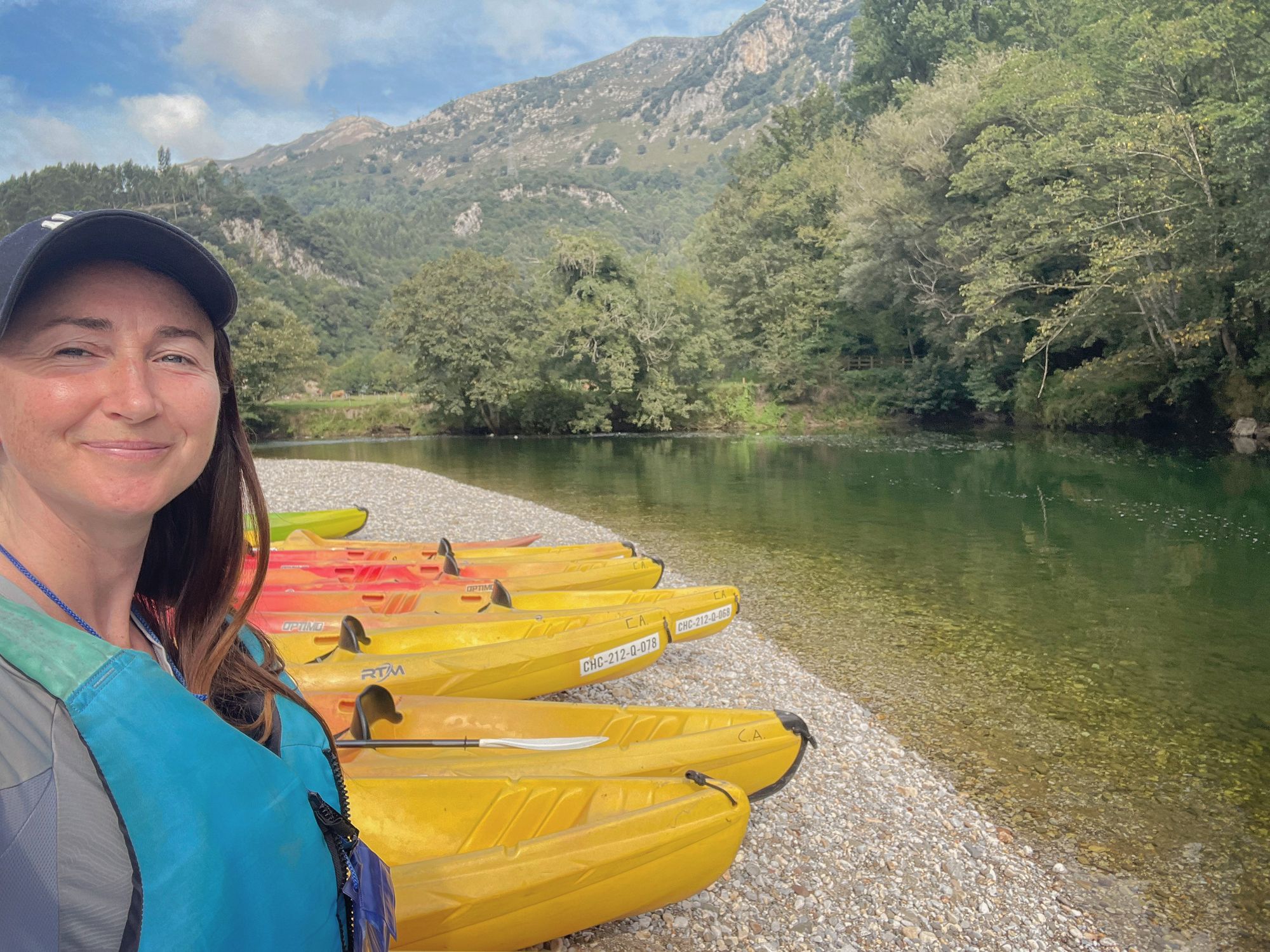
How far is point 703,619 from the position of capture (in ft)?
23.2

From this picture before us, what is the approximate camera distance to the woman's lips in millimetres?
1179

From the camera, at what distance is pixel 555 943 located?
3.61 meters

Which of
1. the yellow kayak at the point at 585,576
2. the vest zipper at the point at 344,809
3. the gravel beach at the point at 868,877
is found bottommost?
the gravel beach at the point at 868,877

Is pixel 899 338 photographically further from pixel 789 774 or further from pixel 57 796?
pixel 57 796

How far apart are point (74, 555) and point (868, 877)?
4396mm

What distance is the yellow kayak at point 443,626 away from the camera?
5.93 meters

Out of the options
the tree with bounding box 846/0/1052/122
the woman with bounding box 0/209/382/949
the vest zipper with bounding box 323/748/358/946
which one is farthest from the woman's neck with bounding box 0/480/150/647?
the tree with bounding box 846/0/1052/122

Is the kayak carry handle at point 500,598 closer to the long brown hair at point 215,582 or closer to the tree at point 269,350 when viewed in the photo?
the long brown hair at point 215,582

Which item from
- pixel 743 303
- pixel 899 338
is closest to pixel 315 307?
pixel 743 303

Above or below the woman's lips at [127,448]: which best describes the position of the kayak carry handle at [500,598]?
below

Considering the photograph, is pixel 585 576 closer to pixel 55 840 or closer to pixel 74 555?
pixel 74 555

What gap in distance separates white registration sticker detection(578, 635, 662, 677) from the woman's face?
5.00m

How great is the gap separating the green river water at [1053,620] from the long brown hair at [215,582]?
4.95 meters

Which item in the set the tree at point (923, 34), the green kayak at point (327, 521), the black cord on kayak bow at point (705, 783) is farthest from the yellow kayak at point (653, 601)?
the tree at point (923, 34)
